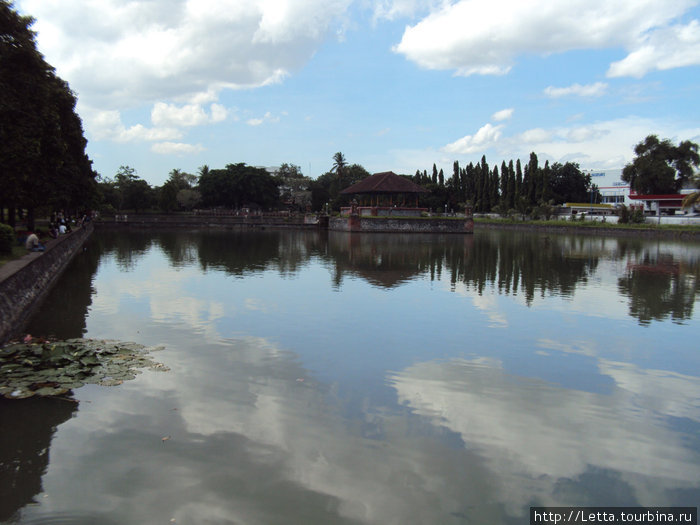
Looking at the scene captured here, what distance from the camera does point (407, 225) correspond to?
58.0m

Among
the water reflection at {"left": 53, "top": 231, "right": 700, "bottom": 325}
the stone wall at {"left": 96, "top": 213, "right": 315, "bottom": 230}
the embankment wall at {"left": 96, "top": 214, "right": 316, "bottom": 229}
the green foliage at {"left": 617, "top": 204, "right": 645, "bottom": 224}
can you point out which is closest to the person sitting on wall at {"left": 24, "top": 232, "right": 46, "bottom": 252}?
the water reflection at {"left": 53, "top": 231, "right": 700, "bottom": 325}

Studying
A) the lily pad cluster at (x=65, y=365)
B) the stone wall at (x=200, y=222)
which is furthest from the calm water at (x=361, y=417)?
the stone wall at (x=200, y=222)

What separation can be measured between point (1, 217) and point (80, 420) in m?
26.3

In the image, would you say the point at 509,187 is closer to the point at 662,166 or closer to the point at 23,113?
the point at 662,166

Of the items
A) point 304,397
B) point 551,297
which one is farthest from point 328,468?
point 551,297

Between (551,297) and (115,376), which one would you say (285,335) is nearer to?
(115,376)

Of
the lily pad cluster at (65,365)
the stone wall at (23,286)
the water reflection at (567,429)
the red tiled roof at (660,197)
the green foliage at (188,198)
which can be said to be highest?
the green foliage at (188,198)

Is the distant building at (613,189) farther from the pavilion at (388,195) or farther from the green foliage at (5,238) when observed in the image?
the green foliage at (5,238)

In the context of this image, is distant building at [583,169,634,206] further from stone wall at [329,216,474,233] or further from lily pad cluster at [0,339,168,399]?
lily pad cluster at [0,339,168,399]

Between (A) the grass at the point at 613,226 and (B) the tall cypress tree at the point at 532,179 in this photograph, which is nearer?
(A) the grass at the point at 613,226

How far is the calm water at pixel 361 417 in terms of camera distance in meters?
5.07

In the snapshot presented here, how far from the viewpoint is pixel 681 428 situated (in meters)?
6.72

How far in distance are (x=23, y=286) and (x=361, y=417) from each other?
10.3m

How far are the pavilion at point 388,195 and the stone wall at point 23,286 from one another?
142 feet
